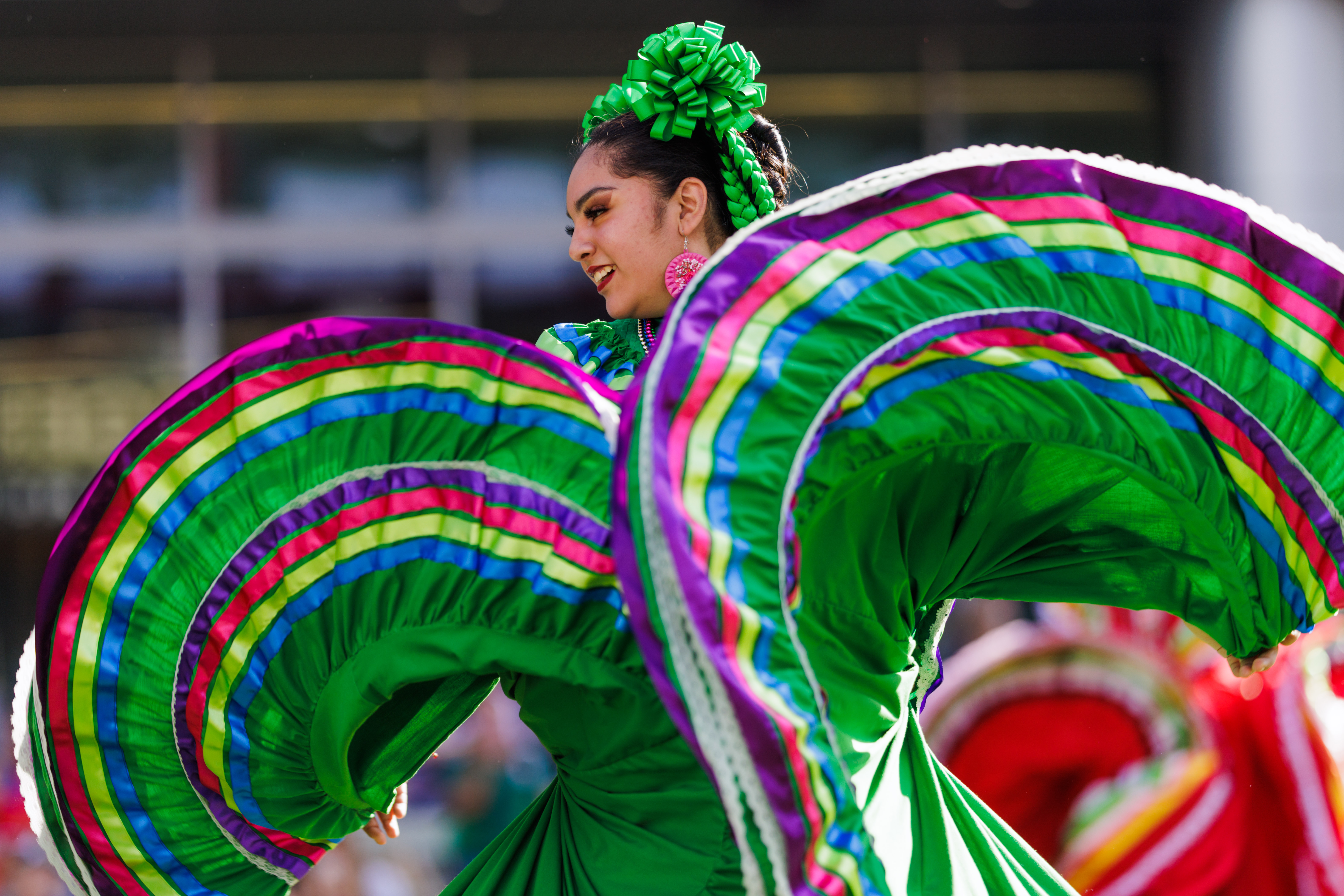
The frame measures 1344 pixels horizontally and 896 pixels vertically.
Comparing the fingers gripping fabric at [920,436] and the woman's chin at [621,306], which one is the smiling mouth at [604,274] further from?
the fingers gripping fabric at [920,436]

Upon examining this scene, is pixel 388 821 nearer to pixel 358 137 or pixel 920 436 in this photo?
pixel 920 436

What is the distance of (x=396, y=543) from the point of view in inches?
56.5

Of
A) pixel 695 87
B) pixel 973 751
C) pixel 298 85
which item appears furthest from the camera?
pixel 298 85

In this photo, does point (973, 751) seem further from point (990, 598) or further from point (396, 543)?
point (396, 543)

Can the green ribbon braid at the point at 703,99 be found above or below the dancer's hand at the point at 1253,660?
above

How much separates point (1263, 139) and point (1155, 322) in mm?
5915

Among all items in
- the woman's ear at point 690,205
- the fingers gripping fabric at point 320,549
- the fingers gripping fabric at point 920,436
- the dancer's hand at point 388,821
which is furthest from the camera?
the woman's ear at point 690,205

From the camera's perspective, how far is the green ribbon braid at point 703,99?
1.84 metres

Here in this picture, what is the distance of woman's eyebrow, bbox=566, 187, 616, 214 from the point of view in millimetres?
1800

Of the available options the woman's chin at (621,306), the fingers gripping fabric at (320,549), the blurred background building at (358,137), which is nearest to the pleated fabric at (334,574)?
the fingers gripping fabric at (320,549)

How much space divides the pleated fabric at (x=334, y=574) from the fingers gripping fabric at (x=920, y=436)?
0.20 m

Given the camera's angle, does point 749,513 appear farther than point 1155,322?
No

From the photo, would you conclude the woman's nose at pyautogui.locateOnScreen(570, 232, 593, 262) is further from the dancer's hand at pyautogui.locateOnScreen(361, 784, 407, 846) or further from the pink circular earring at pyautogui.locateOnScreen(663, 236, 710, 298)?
the dancer's hand at pyautogui.locateOnScreen(361, 784, 407, 846)

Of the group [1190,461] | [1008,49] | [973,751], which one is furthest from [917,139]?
[1190,461]
